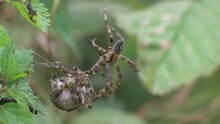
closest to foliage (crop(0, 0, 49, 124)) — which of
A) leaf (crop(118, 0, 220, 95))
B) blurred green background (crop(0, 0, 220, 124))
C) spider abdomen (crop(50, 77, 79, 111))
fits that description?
spider abdomen (crop(50, 77, 79, 111))

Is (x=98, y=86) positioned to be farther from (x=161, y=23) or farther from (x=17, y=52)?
(x=17, y=52)

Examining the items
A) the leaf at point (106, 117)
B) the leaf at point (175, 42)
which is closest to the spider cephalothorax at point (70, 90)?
the leaf at point (175, 42)

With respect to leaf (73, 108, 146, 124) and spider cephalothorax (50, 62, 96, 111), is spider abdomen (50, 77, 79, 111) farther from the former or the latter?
leaf (73, 108, 146, 124)

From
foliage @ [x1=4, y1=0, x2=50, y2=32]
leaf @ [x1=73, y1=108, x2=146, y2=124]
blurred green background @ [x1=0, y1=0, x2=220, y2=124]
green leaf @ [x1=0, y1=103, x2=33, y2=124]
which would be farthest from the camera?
leaf @ [x1=73, y1=108, x2=146, y2=124]

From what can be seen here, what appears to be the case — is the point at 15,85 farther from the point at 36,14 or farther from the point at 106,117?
the point at 106,117

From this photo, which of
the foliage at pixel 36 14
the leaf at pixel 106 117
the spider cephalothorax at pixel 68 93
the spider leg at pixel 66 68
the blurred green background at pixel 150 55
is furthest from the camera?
the leaf at pixel 106 117

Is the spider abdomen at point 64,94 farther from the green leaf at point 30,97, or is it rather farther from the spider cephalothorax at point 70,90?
the green leaf at point 30,97
